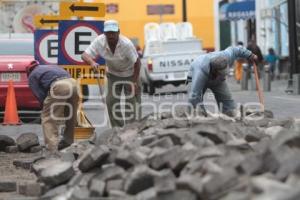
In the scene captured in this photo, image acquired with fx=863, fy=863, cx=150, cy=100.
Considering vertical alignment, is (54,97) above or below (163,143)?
above

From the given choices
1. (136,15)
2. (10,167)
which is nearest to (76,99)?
(10,167)

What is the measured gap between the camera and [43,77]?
35.4 ft

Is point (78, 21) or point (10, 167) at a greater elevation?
point (78, 21)

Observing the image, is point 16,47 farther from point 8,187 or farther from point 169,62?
point 169,62

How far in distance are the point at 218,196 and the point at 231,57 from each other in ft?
15.6

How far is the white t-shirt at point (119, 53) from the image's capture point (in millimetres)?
10797

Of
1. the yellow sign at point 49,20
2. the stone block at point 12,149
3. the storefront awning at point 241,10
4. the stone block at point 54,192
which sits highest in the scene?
the storefront awning at point 241,10

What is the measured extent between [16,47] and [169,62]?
9.93m

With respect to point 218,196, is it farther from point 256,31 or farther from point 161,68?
point 256,31

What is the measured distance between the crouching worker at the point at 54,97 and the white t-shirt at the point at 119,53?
0.50m

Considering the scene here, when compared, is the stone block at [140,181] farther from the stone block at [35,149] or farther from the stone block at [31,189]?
the stone block at [35,149]

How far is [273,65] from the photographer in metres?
32.6

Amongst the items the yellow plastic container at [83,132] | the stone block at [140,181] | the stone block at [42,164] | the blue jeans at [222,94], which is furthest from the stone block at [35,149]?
the stone block at [140,181]

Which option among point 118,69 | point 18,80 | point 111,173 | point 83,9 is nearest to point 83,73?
point 83,9
